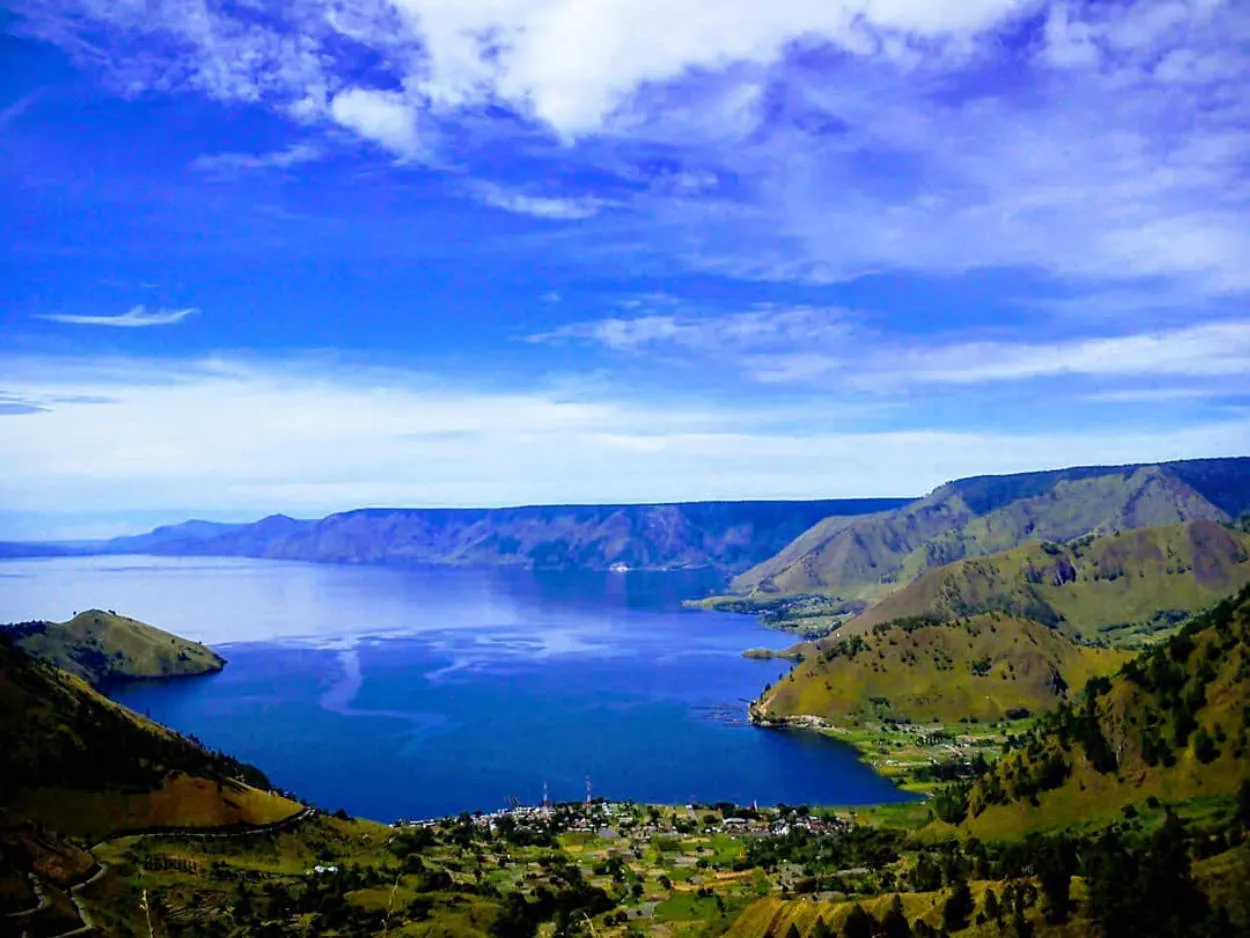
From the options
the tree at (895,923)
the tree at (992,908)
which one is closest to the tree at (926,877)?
the tree at (895,923)

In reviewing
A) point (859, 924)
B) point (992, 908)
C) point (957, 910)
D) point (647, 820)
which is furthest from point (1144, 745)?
point (647, 820)

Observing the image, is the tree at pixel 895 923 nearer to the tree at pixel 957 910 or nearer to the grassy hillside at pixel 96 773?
the tree at pixel 957 910

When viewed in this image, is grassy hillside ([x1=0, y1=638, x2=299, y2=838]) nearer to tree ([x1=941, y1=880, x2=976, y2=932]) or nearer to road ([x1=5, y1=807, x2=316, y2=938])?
road ([x1=5, y1=807, x2=316, y2=938])

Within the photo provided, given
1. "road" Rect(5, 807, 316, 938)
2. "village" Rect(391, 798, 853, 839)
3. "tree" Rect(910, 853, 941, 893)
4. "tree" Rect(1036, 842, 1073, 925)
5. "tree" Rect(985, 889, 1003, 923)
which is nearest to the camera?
"tree" Rect(1036, 842, 1073, 925)

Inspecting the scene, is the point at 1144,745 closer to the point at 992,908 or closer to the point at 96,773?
the point at 992,908

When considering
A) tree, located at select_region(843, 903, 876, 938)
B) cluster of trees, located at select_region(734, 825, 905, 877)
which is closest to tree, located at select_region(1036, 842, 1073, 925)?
tree, located at select_region(843, 903, 876, 938)
